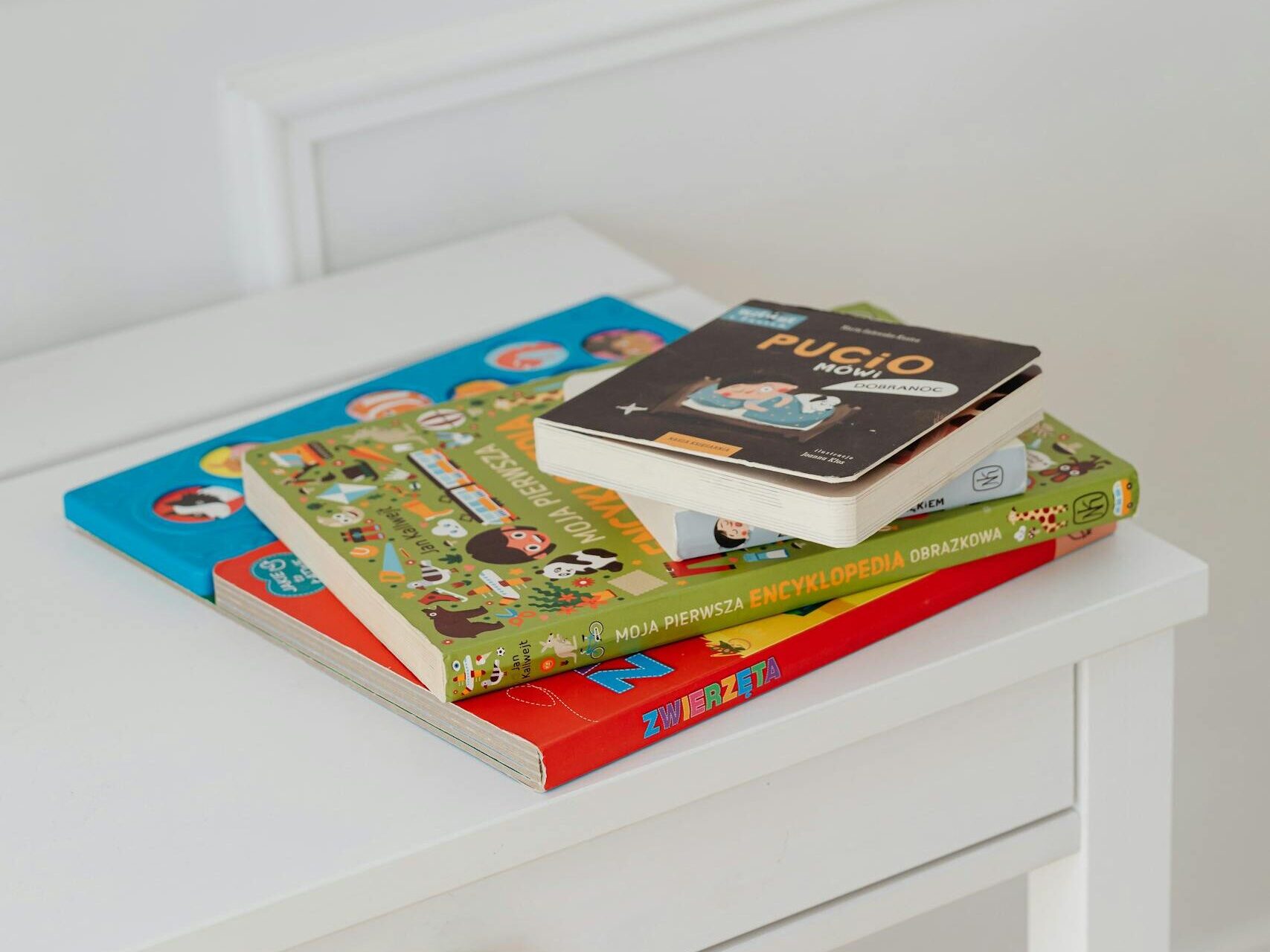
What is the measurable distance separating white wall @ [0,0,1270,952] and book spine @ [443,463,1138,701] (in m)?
0.51

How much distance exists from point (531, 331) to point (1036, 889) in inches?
15.0

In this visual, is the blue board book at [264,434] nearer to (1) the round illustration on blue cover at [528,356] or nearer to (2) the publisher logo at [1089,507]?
→ (1) the round illustration on blue cover at [528,356]

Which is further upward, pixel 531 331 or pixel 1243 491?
pixel 531 331

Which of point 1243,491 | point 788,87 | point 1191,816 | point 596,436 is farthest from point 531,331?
point 1191,816

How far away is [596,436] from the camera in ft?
1.83

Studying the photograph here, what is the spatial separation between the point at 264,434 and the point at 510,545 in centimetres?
21

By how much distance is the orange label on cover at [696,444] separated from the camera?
527mm

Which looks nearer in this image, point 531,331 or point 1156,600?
point 1156,600

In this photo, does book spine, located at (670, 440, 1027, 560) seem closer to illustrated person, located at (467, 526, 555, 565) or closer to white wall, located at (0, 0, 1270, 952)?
illustrated person, located at (467, 526, 555, 565)

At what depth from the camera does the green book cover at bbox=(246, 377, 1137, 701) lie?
0.51 m

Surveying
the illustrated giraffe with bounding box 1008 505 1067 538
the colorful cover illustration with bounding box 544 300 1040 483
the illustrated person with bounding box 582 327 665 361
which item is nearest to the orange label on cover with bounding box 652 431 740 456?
the colorful cover illustration with bounding box 544 300 1040 483

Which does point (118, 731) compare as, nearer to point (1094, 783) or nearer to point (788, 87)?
point (1094, 783)

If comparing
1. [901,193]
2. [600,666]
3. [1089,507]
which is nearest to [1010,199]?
[901,193]

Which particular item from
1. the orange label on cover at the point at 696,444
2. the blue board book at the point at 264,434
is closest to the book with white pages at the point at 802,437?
the orange label on cover at the point at 696,444
